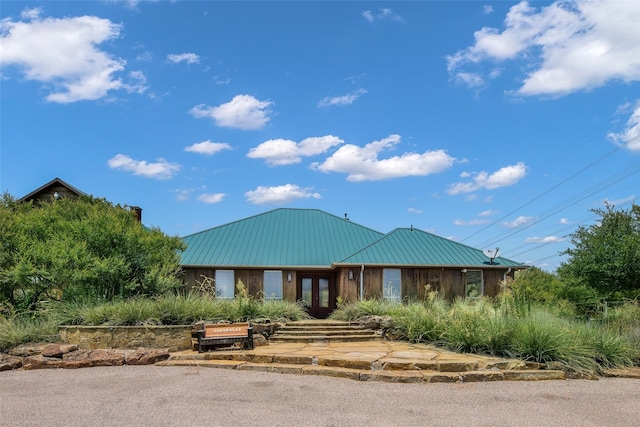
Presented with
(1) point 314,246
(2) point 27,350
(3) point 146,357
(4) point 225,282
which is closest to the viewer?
(3) point 146,357

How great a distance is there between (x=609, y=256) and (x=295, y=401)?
1440 centimetres

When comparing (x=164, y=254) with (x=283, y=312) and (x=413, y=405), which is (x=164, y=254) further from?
(x=413, y=405)

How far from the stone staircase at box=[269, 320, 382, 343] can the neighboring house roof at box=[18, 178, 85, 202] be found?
49.7 feet

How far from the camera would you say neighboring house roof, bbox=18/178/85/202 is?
23547 mm

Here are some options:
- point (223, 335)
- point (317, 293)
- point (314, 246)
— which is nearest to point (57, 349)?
point (223, 335)

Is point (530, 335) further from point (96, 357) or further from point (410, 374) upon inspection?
point (96, 357)

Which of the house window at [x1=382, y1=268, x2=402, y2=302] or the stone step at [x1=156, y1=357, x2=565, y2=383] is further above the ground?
the house window at [x1=382, y1=268, x2=402, y2=302]

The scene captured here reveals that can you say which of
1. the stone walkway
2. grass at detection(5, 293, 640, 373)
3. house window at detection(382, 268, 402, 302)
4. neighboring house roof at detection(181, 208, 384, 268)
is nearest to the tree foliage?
grass at detection(5, 293, 640, 373)

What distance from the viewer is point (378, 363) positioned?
8.65 meters

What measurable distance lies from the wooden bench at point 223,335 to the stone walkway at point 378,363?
0.87ft

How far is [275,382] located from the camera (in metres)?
7.93

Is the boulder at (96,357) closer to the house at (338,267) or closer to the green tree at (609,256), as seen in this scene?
the house at (338,267)

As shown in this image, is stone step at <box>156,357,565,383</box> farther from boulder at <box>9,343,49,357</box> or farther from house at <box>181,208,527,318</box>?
house at <box>181,208,527,318</box>

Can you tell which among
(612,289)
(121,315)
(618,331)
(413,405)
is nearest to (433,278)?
(612,289)
